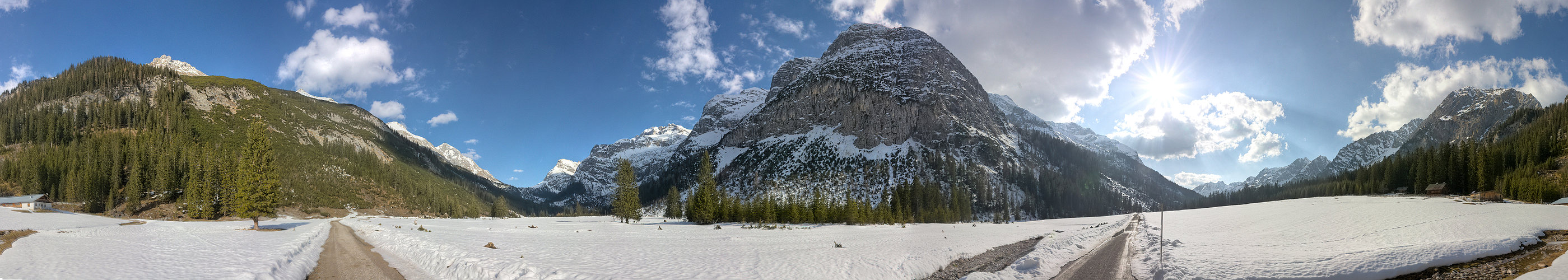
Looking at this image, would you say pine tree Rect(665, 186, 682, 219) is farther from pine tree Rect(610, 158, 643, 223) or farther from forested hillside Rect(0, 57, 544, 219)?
forested hillside Rect(0, 57, 544, 219)

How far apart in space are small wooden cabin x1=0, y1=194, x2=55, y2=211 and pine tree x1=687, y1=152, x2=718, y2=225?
A: 3428 inches

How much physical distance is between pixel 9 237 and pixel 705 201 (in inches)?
2128

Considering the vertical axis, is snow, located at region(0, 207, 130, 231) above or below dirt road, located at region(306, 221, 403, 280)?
below

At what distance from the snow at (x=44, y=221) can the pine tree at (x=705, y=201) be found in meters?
53.0

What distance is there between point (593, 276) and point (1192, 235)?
33555 millimetres

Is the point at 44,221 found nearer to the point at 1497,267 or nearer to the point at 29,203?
the point at 29,203

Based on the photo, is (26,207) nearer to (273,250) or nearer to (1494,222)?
(273,250)

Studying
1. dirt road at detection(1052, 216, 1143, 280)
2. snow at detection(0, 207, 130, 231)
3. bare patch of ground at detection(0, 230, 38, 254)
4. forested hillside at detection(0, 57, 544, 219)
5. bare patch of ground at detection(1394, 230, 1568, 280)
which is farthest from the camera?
forested hillside at detection(0, 57, 544, 219)

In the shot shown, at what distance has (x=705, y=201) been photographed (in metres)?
72.4

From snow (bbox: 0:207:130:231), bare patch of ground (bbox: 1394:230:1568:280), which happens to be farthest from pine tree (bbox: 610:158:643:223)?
bare patch of ground (bbox: 1394:230:1568:280)

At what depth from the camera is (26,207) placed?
72.3 meters

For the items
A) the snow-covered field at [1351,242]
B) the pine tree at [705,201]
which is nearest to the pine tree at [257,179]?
the pine tree at [705,201]

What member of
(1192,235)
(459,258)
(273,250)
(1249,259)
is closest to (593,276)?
(459,258)

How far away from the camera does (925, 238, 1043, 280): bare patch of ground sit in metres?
17.6
